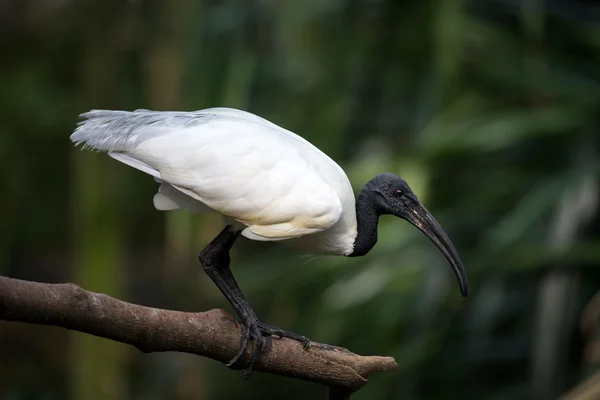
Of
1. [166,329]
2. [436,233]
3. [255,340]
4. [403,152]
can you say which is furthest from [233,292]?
[403,152]

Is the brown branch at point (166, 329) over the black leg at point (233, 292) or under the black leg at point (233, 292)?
under

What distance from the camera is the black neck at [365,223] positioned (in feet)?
9.55

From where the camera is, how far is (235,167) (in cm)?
260

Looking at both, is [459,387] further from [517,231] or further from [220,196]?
[220,196]

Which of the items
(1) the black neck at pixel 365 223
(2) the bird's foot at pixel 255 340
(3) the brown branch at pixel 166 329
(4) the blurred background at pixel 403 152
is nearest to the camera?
(3) the brown branch at pixel 166 329

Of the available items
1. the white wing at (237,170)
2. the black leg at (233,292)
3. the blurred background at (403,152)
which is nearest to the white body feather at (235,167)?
the white wing at (237,170)

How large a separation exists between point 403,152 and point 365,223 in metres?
2.56

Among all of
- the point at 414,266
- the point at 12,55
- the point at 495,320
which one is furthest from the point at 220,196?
the point at 12,55

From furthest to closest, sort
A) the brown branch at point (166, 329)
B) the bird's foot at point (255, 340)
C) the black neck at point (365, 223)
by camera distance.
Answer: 1. the black neck at point (365, 223)
2. the bird's foot at point (255, 340)
3. the brown branch at point (166, 329)

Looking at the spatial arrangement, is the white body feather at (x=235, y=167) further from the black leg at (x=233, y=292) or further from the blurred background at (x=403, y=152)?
the blurred background at (x=403, y=152)

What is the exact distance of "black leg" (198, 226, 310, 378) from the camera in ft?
8.39

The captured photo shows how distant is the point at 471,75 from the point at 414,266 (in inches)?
46.1

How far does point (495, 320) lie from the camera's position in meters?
5.33

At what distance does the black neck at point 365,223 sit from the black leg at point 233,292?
37 centimetres
